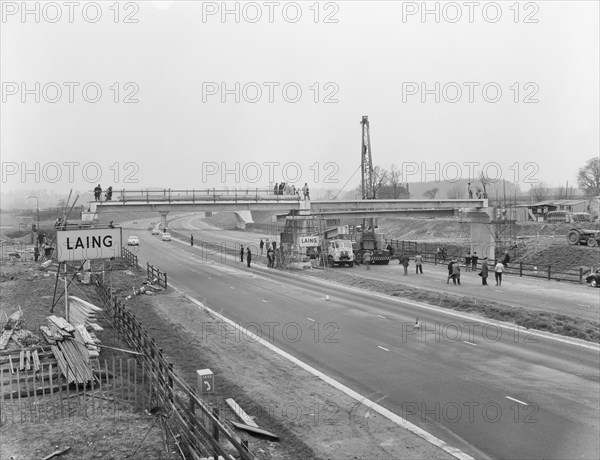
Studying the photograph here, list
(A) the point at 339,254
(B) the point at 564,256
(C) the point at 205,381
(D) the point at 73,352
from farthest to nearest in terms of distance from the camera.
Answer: (A) the point at 339,254 → (B) the point at 564,256 → (D) the point at 73,352 → (C) the point at 205,381

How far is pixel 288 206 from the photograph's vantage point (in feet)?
154

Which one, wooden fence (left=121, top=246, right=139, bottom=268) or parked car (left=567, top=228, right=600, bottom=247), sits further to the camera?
parked car (left=567, top=228, right=600, bottom=247)

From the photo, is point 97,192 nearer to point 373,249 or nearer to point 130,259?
point 130,259

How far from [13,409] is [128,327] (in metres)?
5.40

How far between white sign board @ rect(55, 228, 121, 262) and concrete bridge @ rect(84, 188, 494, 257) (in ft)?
65.1

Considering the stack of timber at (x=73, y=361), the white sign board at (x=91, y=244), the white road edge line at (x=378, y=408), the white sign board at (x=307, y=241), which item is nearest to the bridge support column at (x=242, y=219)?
the white sign board at (x=307, y=241)

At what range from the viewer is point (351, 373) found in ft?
46.3

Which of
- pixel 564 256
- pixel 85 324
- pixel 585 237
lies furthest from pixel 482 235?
pixel 85 324

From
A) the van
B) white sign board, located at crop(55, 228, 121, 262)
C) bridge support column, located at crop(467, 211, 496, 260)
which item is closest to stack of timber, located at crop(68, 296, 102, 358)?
white sign board, located at crop(55, 228, 121, 262)

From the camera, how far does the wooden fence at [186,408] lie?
23.8ft

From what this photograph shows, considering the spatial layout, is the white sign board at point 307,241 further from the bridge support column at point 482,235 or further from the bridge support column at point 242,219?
the bridge support column at point 242,219

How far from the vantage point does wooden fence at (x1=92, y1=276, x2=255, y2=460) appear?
7256 mm

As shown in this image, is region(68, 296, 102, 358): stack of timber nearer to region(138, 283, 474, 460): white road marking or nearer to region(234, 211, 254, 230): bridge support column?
region(138, 283, 474, 460): white road marking

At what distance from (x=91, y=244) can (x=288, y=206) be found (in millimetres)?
28224
